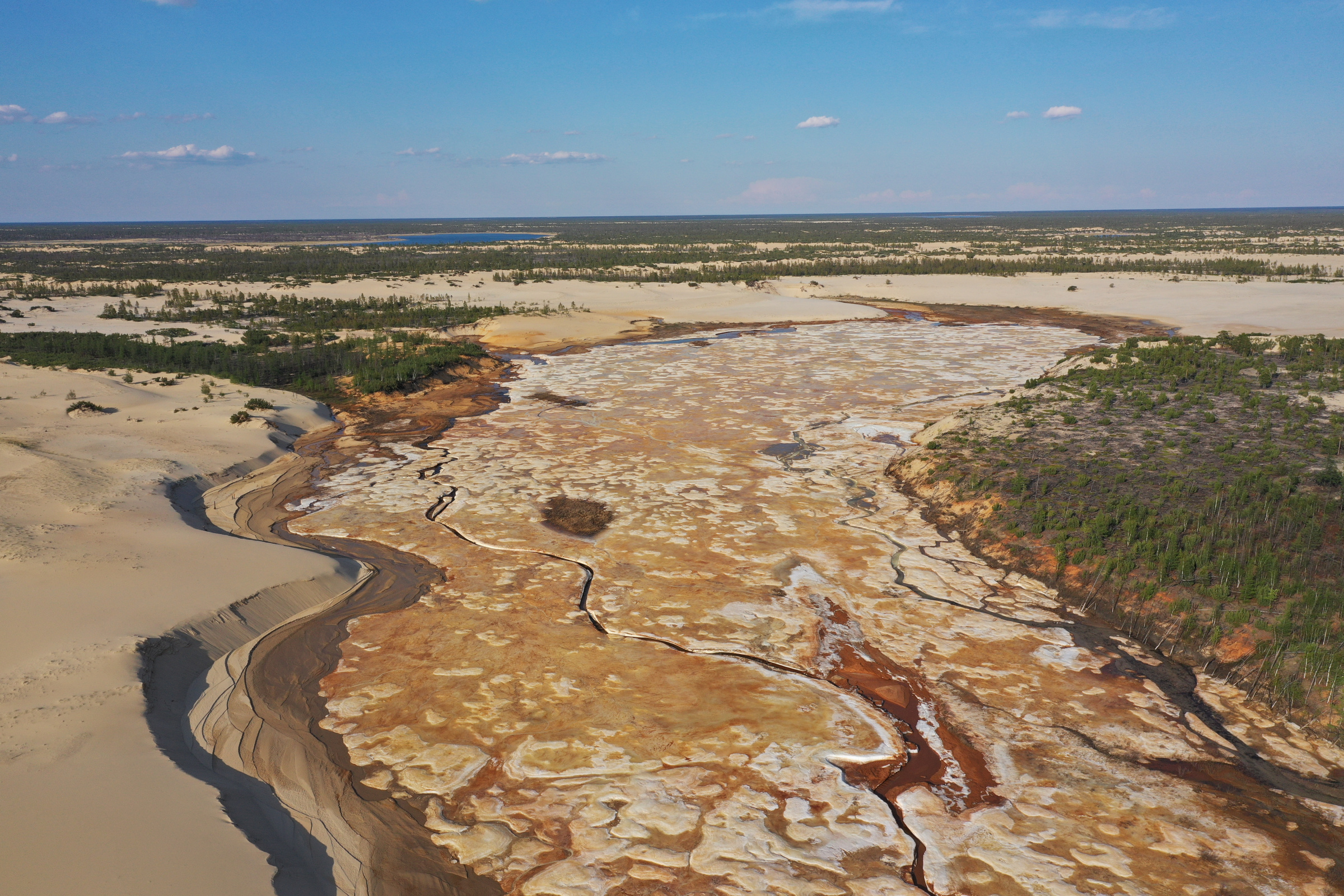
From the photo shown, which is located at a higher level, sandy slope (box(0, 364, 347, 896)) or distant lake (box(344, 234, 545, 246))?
distant lake (box(344, 234, 545, 246))

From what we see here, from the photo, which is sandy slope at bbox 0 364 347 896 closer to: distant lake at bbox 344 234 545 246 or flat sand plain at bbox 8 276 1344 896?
flat sand plain at bbox 8 276 1344 896

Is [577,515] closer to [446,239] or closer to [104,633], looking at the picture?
[104,633]

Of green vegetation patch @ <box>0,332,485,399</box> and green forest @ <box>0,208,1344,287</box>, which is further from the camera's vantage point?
green forest @ <box>0,208,1344,287</box>

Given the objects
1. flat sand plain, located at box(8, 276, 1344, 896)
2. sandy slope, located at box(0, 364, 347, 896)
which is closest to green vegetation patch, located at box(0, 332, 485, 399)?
flat sand plain, located at box(8, 276, 1344, 896)

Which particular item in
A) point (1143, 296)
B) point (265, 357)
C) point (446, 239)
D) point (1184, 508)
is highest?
point (446, 239)

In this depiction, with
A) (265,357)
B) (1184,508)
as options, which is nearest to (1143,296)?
(1184,508)

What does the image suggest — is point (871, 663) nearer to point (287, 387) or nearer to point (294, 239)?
point (287, 387)

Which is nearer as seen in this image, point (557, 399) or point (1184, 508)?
point (1184, 508)
